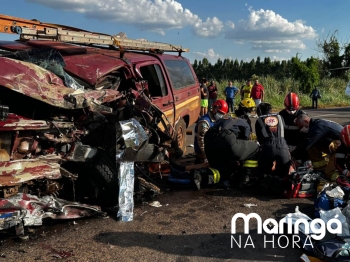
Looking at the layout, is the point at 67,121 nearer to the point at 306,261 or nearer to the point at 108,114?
the point at 108,114

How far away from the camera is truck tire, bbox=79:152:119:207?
4.32 meters

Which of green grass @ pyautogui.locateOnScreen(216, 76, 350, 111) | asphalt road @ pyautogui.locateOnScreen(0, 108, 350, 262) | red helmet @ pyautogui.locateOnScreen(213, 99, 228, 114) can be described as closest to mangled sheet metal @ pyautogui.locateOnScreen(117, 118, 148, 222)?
asphalt road @ pyautogui.locateOnScreen(0, 108, 350, 262)

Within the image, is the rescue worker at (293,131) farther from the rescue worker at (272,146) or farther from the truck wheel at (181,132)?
the truck wheel at (181,132)

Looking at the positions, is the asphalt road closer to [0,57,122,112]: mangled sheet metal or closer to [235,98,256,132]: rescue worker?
[0,57,122,112]: mangled sheet metal

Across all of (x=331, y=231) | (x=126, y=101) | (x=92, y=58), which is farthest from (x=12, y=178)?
(x=331, y=231)

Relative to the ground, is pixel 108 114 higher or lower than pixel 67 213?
higher

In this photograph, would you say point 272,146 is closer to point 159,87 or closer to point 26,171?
point 159,87

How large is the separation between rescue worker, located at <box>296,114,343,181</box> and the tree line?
21.8m

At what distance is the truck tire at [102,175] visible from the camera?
4320 millimetres

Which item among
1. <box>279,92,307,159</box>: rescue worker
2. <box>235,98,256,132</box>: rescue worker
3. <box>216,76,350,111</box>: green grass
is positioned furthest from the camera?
<box>216,76,350,111</box>: green grass

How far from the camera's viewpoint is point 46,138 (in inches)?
150

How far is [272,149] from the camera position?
541cm

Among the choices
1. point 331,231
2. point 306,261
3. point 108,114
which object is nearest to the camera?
point 306,261

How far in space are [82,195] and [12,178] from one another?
1.26m
